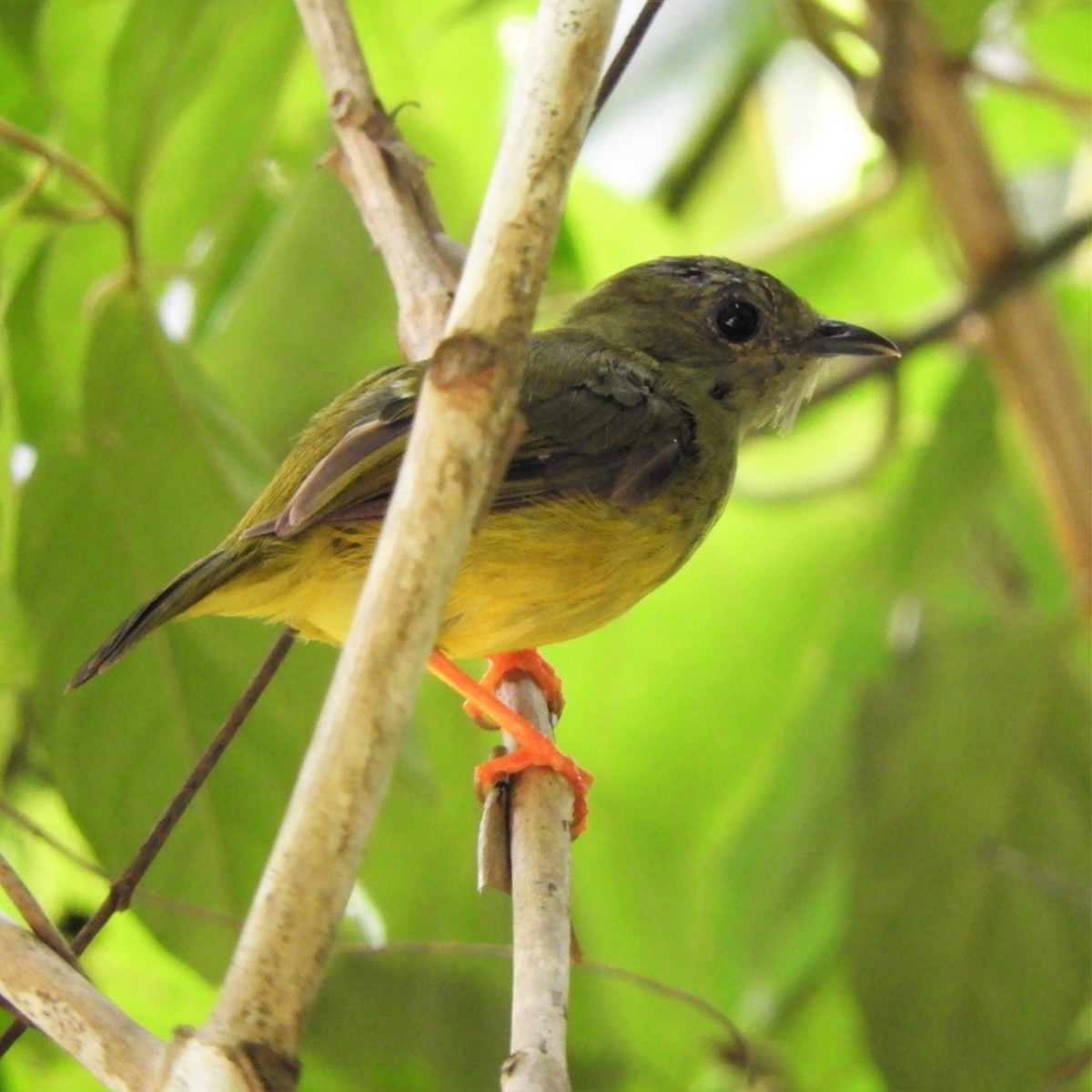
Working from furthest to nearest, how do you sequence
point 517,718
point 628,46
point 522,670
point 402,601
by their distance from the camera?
1. point 522,670
2. point 517,718
3. point 628,46
4. point 402,601

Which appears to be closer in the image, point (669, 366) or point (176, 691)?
point (176, 691)

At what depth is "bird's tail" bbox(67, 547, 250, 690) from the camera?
228cm

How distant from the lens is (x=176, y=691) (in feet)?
9.02

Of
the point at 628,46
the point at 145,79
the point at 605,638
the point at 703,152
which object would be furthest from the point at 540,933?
the point at 703,152

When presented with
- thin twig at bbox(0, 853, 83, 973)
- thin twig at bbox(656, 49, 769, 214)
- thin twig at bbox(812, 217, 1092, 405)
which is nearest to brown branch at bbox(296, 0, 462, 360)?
thin twig at bbox(0, 853, 83, 973)

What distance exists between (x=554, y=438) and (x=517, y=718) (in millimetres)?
487

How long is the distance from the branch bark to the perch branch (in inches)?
83.3

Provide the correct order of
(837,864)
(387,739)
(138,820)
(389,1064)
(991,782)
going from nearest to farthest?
(387,739)
(138,820)
(389,1064)
(991,782)
(837,864)

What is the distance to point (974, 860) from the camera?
10.9 feet

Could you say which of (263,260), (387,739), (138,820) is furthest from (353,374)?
(387,739)

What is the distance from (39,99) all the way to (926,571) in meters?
2.16

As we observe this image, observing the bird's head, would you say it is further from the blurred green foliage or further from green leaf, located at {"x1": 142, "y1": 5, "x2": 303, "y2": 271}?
green leaf, located at {"x1": 142, "y1": 5, "x2": 303, "y2": 271}

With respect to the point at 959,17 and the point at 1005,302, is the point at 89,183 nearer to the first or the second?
the point at 959,17

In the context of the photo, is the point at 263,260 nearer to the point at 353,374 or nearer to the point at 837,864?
the point at 353,374
